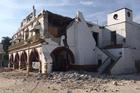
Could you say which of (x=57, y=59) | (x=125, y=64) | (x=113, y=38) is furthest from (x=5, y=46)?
(x=125, y=64)

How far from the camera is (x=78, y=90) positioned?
15.9 meters

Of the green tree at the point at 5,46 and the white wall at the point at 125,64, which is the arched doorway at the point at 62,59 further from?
the green tree at the point at 5,46

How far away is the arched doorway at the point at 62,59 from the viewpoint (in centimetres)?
2861

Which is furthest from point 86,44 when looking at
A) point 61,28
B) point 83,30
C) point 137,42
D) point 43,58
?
point 137,42

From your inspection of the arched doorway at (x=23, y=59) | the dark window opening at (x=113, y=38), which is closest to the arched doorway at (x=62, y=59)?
the arched doorway at (x=23, y=59)

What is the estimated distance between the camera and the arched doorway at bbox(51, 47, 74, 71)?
2861 centimetres

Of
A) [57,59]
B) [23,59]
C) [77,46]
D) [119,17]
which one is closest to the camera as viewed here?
[57,59]

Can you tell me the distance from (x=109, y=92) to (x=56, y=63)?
15.0m

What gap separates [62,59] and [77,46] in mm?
2572

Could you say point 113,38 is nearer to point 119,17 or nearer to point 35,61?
point 119,17

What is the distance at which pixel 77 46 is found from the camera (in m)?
30.0

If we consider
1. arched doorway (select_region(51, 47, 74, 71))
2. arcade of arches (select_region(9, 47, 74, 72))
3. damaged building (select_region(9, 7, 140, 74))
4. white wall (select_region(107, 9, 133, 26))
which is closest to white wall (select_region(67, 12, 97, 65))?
A: damaged building (select_region(9, 7, 140, 74))

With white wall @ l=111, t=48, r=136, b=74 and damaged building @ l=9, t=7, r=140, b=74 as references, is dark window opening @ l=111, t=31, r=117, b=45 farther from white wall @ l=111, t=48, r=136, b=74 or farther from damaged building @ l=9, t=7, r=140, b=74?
white wall @ l=111, t=48, r=136, b=74

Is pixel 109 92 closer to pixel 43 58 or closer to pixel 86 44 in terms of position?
pixel 43 58
